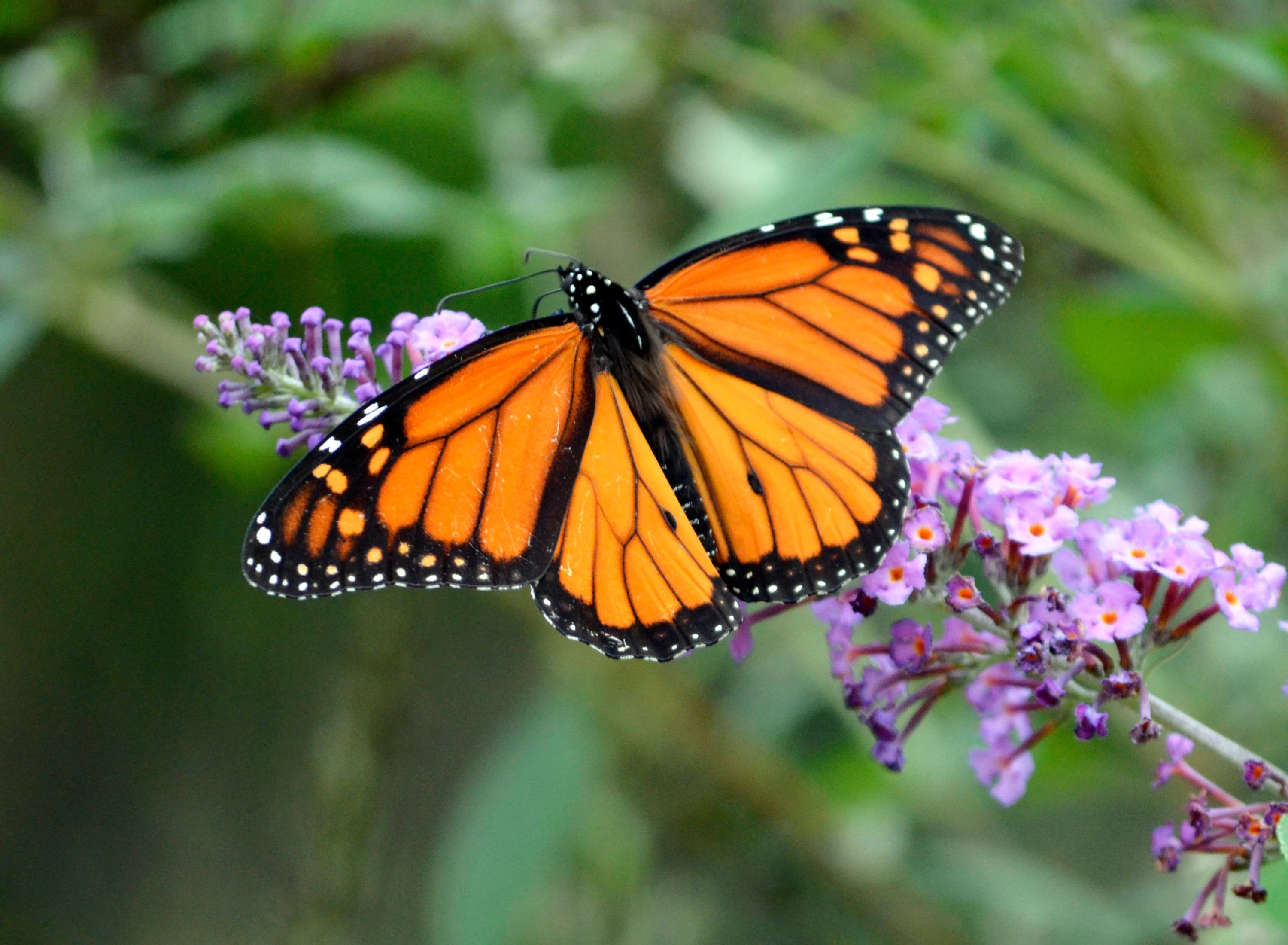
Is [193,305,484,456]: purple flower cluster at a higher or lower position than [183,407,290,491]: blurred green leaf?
lower

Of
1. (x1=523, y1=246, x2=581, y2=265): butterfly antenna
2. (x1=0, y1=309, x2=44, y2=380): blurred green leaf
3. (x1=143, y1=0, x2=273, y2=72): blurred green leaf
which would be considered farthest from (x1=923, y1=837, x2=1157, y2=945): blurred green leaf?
(x1=143, y1=0, x2=273, y2=72): blurred green leaf

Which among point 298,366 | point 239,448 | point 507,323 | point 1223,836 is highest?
point 239,448

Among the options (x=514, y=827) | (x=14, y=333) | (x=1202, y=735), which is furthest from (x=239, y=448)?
(x=1202, y=735)

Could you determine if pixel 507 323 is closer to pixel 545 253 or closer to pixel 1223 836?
pixel 545 253

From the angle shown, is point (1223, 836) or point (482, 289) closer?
point (1223, 836)

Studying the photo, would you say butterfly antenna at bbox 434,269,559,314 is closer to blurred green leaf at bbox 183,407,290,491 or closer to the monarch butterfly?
the monarch butterfly

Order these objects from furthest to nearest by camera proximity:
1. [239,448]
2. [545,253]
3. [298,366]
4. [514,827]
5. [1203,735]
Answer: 1. [239,448]
2. [514,827]
3. [545,253]
4. [298,366]
5. [1203,735]

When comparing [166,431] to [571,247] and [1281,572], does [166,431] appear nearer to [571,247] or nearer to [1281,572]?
[571,247]
